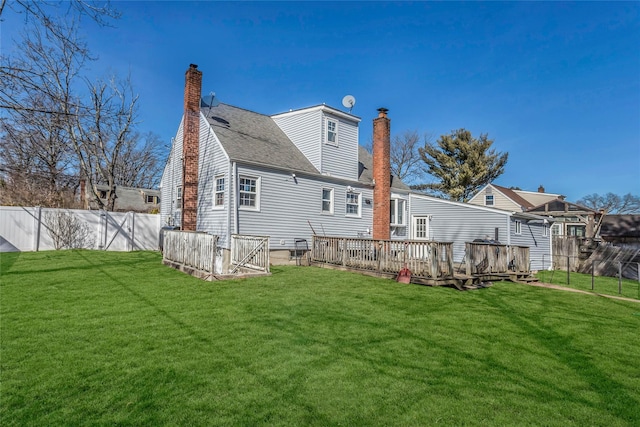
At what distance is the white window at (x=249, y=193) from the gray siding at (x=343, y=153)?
3616mm

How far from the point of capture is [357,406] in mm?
3205

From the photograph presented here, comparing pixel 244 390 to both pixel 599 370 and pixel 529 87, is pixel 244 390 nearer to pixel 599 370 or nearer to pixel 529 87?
pixel 599 370

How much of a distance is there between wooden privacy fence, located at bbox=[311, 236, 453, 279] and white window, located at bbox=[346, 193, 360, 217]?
376 centimetres

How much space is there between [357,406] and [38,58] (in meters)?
17.5

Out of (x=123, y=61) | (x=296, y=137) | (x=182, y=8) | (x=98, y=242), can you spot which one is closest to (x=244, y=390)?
(x=182, y=8)

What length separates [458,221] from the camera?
1919 centimetres

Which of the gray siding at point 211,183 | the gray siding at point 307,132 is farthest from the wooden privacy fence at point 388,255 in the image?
the gray siding at point 307,132

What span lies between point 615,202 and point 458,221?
61088 millimetres

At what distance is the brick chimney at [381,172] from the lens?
17.3 m

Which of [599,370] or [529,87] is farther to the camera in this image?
[529,87]

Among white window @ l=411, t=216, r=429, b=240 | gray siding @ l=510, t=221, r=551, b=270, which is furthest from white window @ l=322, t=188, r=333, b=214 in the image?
gray siding @ l=510, t=221, r=551, b=270

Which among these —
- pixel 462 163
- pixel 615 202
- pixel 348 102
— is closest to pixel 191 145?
pixel 348 102

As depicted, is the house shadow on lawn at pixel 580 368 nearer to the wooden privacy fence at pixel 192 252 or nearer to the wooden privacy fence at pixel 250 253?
the wooden privacy fence at pixel 250 253

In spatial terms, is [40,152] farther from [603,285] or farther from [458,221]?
[603,285]
